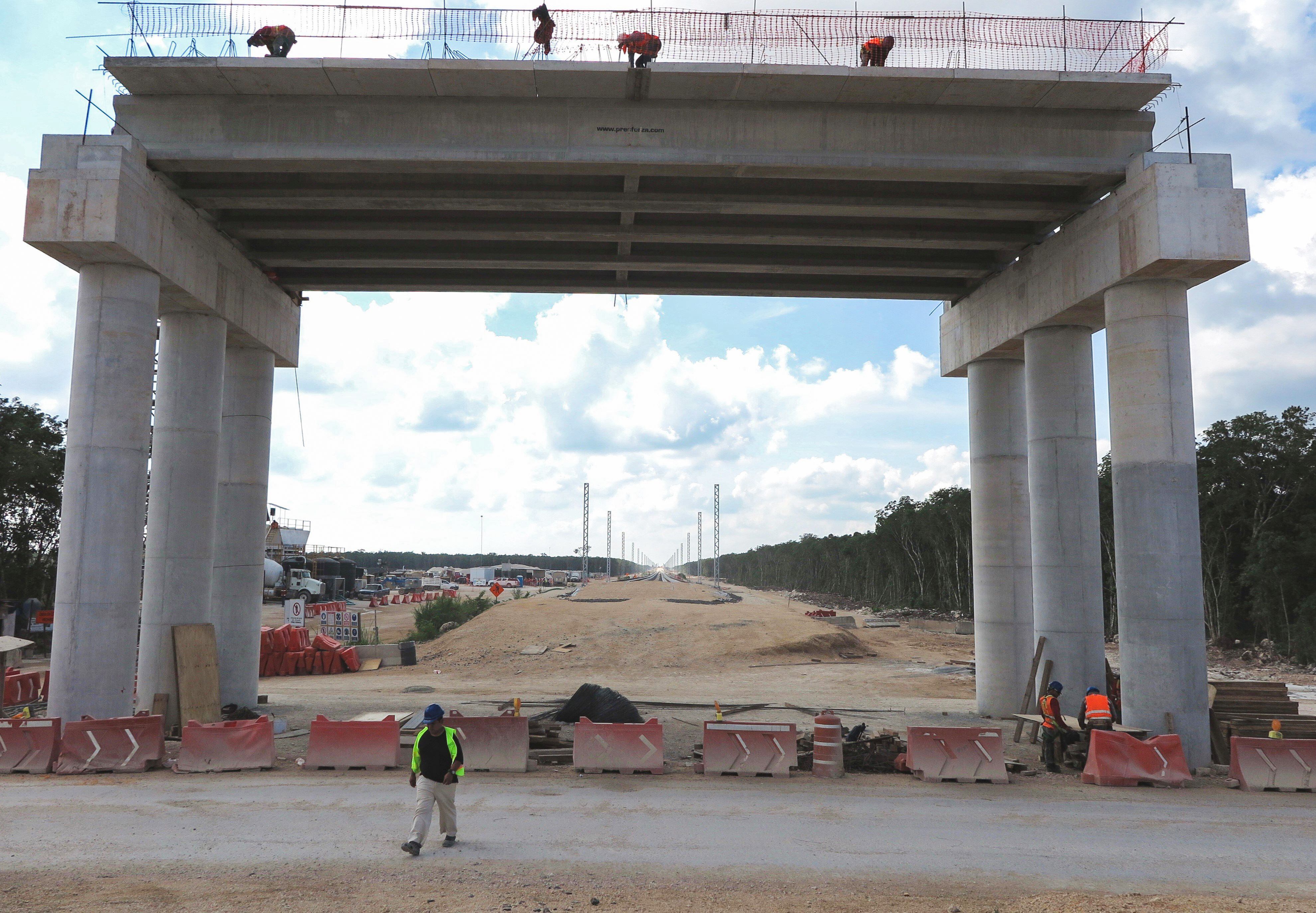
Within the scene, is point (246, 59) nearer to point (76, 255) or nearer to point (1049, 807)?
point (76, 255)

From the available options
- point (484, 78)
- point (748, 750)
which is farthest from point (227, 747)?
point (484, 78)

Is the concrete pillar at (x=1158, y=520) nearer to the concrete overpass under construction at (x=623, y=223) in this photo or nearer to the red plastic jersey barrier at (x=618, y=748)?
the concrete overpass under construction at (x=623, y=223)

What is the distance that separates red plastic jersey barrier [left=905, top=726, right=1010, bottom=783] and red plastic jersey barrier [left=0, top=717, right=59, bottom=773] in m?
13.0

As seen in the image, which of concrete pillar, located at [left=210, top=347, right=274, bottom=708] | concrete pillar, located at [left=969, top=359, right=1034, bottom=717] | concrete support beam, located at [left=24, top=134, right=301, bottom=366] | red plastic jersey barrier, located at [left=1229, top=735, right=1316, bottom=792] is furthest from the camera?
concrete pillar, located at [left=969, top=359, right=1034, bottom=717]

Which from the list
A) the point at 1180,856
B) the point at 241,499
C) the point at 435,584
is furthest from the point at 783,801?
the point at 435,584

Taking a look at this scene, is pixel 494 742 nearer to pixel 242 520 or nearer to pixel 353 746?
pixel 353 746

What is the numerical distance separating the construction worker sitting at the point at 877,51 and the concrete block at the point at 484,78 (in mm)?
5781

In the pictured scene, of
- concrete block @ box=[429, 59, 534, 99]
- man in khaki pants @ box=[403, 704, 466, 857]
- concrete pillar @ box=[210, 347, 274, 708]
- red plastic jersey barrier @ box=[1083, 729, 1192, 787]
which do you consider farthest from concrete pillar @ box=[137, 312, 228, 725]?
red plastic jersey barrier @ box=[1083, 729, 1192, 787]

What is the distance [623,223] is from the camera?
17.2 metres

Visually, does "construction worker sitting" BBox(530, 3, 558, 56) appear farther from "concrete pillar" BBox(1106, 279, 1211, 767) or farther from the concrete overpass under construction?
"concrete pillar" BBox(1106, 279, 1211, 767)

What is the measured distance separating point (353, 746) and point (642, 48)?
12.4 metres

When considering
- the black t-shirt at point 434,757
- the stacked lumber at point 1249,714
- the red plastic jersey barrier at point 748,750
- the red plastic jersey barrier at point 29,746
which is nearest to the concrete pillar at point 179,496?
the red plastic jersey barrier at point 29,746

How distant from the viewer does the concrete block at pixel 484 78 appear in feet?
46.1

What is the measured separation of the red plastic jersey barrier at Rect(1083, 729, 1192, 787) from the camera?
1251 cm
